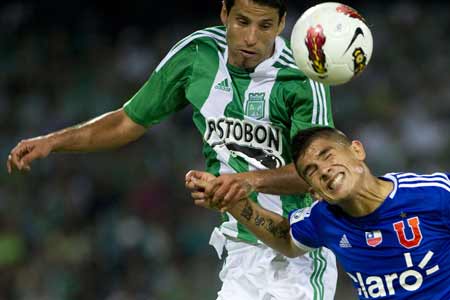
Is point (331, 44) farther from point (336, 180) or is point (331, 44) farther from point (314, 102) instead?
point (336, 180)

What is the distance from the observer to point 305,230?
525cm

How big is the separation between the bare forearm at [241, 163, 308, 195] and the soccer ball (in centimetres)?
A: 49

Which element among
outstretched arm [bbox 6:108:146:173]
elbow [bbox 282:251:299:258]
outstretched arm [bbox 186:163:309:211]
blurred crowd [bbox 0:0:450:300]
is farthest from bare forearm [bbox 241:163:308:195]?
blurred crowd [bbox 0:0:450:300]

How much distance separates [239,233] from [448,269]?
125cm

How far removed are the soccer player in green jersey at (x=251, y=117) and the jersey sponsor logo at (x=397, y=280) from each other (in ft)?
1.88

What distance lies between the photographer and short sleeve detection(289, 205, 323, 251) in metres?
5.23

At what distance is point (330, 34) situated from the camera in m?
5.14

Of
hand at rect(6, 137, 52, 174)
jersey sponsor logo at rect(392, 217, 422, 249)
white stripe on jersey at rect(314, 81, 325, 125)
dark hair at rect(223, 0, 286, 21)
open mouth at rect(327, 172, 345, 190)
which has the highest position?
dark hair at rect(223, 0, 286, 21)

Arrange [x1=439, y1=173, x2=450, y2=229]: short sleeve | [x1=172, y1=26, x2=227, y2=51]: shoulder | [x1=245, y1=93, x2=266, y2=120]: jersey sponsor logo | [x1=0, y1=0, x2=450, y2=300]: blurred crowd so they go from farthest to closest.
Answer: [x1=0, y1=0, x2=450, y2=300]: blurred crowd
[x1=172, y1=26, x2=227, y2=51]: shoulder
[x1=245, y1=93, x2=266, y2=120]: jersey sponsor logo
[x1=439, y1=173, x2=450, y2=229]: short sleeve

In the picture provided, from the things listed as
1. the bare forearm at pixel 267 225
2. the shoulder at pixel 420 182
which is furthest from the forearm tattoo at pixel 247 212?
the shoulder at pixel 420 182

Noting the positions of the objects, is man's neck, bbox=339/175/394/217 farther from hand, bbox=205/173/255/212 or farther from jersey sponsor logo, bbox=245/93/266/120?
jersey sponsor logo, bbox=245/93/266/120

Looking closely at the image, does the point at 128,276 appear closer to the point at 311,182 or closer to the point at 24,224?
the point at 24,224

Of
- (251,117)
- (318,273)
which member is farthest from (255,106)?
(318,273)

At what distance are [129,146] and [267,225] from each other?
6555 mm
